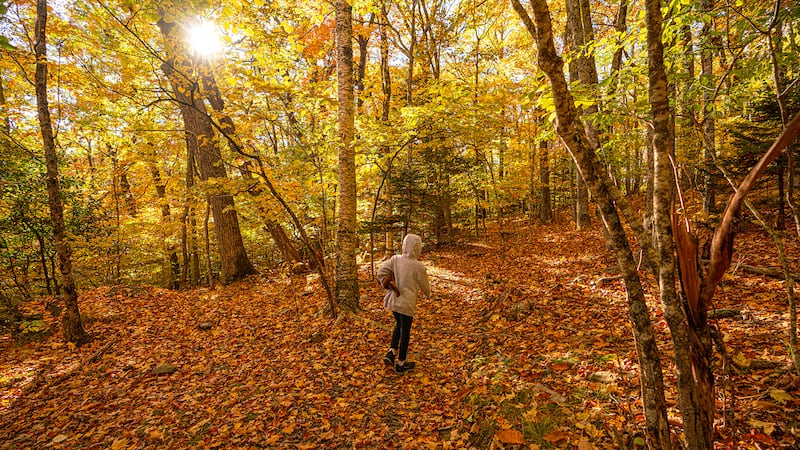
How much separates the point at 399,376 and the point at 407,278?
5.07 ft

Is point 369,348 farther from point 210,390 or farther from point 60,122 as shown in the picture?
point 60,122

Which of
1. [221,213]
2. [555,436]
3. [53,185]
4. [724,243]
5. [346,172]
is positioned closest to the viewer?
[724,243]

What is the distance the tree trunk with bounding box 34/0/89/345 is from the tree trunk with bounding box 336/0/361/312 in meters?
5.44

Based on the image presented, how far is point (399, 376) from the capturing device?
5.11 m

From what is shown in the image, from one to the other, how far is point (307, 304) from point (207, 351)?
8.02 ft

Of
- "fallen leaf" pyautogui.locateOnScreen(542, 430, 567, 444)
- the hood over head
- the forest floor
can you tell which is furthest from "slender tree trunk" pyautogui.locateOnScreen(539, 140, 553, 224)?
"fallen leaf" pyautogui.locateOnScreen(542, 430, 567, 444)

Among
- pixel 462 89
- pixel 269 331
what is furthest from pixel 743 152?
pixel 269 331

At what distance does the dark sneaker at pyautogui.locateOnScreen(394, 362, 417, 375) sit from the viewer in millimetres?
5090

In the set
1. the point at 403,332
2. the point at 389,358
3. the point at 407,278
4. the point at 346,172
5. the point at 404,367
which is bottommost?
the point at 404,367

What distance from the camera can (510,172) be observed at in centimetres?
1647

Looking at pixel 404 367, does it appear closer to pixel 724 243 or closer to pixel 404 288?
pixel 404 288

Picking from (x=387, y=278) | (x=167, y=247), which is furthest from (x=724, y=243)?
(x=167, y=247)

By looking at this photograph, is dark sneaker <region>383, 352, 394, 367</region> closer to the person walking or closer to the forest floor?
the person walking

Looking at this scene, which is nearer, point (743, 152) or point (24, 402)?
point (24, 402)
